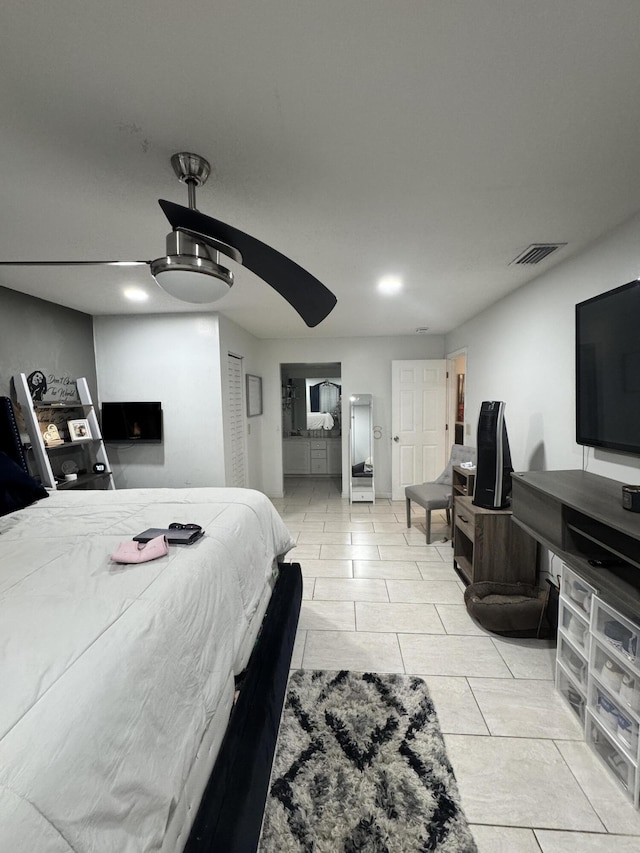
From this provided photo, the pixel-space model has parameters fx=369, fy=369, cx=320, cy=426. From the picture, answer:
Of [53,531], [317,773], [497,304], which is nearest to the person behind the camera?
[317,773]

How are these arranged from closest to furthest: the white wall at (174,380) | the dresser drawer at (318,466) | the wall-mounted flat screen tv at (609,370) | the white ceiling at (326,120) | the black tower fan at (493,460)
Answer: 1. the white ceiling at (326,120)
2. the wall-mounted flat screen tv at (609,370)
3. the black tower fan at (493,460)
4. the white wall at (174,380)
5. the dresser drawer at (318,466)

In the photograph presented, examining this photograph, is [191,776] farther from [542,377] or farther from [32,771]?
[542,377]

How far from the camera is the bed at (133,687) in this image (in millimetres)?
682

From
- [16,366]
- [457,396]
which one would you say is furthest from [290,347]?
[16,366]

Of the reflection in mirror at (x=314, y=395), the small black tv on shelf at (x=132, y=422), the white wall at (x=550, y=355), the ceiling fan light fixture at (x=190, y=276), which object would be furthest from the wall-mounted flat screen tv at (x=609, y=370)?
the reflection in mirror at (x=314, y=395)

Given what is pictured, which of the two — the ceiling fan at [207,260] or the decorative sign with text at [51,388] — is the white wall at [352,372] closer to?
the decorative sign with text at [51,388]

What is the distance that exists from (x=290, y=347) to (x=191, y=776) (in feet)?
16.7

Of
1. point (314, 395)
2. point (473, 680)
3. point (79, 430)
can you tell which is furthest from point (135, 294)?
point (314, 395)

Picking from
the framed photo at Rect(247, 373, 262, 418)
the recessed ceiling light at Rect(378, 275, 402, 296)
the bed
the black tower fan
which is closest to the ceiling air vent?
the recessed ceiling light at Rect(378, 275, 402, 296)

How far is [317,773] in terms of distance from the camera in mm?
1482

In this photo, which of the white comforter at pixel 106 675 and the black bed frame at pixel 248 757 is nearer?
the white comforter at pixel 106 675

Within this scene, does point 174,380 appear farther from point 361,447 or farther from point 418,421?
point 418,421

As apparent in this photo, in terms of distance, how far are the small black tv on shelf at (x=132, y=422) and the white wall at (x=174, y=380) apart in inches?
3.6

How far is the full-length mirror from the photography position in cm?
538
